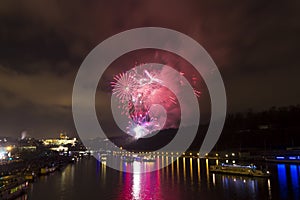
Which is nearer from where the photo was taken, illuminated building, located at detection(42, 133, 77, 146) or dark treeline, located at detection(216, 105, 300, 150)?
dark treeline, located at detection(216, 105, 300, 150)

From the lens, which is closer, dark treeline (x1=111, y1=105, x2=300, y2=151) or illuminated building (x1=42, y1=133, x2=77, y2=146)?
dark treeline (x1=111, y1=105, x2=300, y2=151)

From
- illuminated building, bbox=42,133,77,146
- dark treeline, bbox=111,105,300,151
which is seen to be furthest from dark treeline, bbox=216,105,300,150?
illuminated building, bbox=42,133,77,146

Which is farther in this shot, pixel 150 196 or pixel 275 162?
pixel 275 162

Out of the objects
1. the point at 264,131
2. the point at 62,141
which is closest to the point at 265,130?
the point at 264,131

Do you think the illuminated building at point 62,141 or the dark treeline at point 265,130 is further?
the illuminated building at point 62,141

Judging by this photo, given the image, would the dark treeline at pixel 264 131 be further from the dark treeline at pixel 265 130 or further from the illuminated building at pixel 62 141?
the illuminated building at pixel 62 141

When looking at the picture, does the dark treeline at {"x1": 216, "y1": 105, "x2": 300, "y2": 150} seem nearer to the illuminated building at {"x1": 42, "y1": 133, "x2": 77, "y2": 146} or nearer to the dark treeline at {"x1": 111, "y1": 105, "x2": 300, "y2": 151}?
the dark treeline at {"x1": 111, "y1": 105, "x2": 300, "y2": 151}

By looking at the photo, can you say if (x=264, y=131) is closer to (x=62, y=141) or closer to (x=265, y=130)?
(x=265, y=130)

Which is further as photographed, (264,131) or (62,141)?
(62,141)

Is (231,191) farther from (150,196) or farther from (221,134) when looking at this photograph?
(221,134)

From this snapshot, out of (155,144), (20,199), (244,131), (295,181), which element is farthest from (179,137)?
(20,199)

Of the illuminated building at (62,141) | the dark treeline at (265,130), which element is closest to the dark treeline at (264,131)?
the dark treeline at (265,130)
